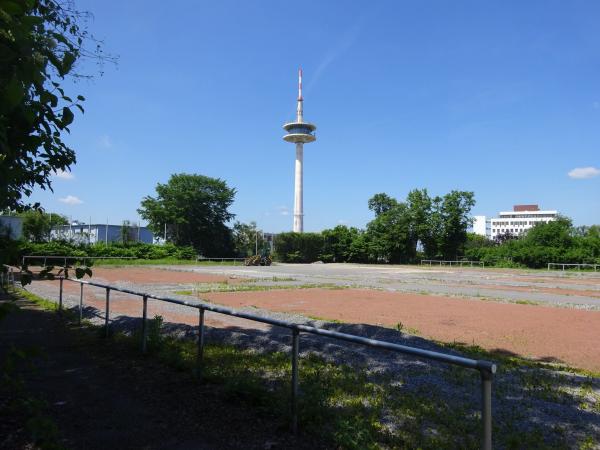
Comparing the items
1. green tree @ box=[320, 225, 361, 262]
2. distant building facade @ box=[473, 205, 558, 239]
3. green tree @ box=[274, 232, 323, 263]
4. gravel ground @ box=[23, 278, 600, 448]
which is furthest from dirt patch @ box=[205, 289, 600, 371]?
distant building facade @ box=[473, 205, 558, 239]

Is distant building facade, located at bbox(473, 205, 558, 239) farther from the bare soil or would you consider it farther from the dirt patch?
the bare soil

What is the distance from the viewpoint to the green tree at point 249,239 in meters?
76.6

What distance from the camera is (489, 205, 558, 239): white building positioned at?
158 m

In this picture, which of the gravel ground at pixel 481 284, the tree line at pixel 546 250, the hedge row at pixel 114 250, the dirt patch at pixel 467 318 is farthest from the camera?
the tree line at pixel 546 250

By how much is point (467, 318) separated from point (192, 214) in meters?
58.2

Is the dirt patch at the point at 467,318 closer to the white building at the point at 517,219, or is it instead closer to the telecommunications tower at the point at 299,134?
the telecommunications tower at the point at 299,134

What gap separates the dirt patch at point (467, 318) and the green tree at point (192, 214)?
4889 centimetres

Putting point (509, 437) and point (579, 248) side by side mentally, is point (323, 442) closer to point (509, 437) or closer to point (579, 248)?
point (509, 437)

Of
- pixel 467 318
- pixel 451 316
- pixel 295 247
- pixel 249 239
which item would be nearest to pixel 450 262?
pixel 295 247

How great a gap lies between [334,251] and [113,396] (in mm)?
69433

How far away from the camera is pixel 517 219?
162625 millimetres

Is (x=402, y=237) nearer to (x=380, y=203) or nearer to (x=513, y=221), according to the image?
(x=380, y=203)

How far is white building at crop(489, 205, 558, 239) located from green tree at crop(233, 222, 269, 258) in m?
104

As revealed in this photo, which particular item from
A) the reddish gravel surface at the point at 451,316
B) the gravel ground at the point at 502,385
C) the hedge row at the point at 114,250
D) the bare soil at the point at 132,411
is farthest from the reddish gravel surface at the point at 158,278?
the bare soil at the point at 132,411
